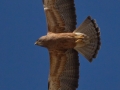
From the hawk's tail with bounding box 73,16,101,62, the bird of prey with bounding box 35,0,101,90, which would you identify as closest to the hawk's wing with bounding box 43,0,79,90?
the bird of prey with bounding box 35,0,101,90

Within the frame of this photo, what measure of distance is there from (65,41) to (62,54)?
501 millimetres

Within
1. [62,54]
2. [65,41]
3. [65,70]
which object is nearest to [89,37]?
[65,41]

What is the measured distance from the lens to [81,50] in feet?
78.4

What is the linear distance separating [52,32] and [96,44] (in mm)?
1072

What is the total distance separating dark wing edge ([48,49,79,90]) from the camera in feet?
78.5

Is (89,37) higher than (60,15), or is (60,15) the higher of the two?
(60,15)

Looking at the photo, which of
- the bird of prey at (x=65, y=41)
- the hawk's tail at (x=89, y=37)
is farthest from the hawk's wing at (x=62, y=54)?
the hawk's tail at (x=89, y=37)

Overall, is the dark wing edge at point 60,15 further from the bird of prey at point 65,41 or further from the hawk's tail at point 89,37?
the hawk's tail at point 89,37

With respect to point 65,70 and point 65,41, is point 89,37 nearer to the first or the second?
point 65,41

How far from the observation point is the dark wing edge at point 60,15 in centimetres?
2377

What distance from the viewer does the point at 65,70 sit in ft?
79.2

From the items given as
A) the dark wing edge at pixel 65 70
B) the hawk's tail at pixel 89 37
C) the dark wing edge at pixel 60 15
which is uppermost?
the dark wing edge at pixel 60 15

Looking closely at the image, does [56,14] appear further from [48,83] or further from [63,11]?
[48,83]

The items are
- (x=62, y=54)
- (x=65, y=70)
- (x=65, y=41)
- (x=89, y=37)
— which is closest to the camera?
(x=65, y=41)
